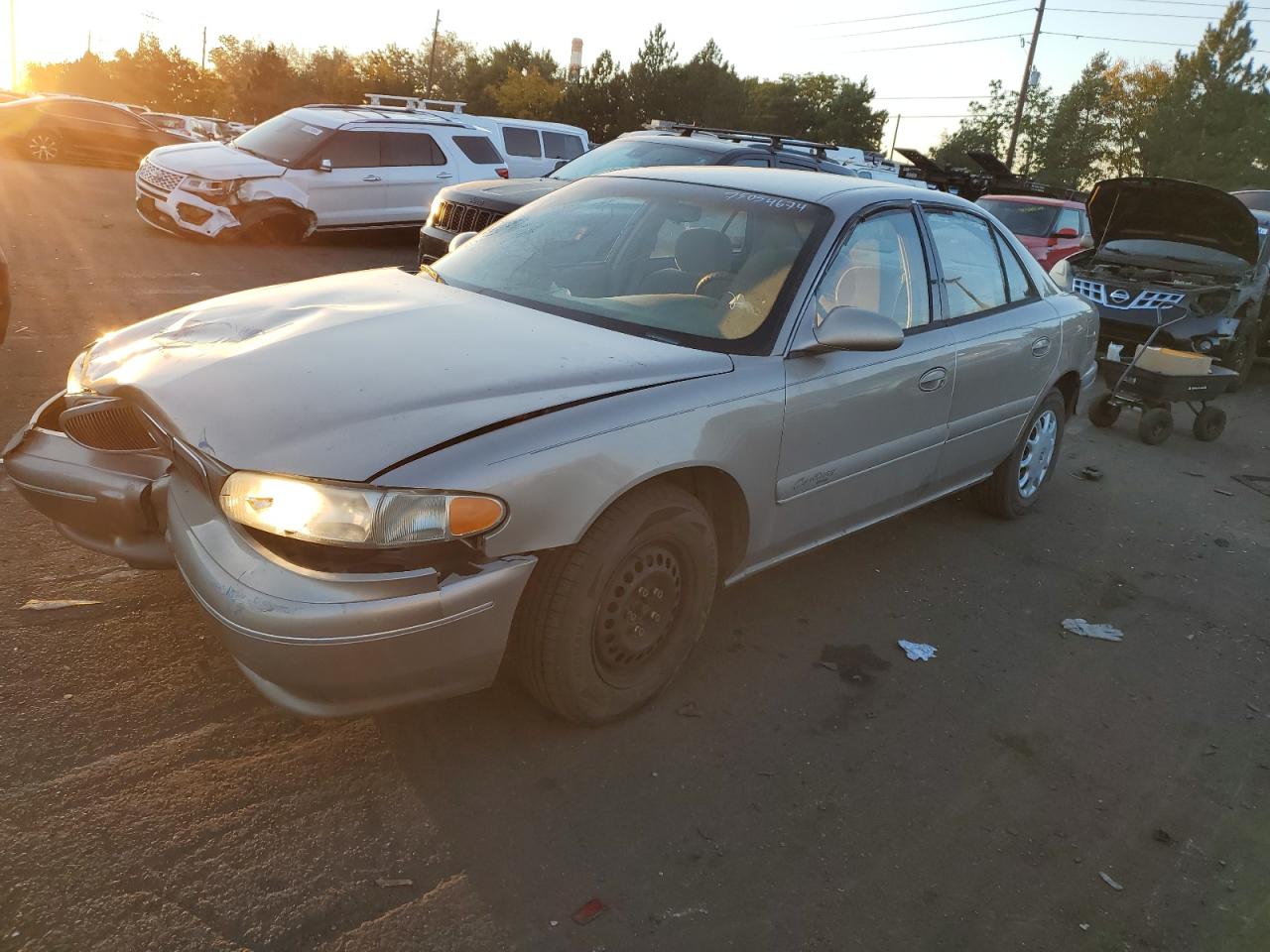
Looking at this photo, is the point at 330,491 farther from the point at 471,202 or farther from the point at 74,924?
the point at 471,202

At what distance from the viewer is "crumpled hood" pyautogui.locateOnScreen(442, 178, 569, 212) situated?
8258mm

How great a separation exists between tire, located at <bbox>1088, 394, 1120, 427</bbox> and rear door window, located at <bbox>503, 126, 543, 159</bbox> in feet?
35.8

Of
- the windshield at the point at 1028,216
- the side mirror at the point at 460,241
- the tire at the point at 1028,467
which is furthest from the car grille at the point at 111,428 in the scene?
the windshield at the point at 1028,216

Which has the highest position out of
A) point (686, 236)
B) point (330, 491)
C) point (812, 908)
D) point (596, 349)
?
point (686, 236)

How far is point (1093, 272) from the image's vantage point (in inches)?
376

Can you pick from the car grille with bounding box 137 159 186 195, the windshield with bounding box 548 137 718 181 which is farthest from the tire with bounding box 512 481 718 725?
the car grille with bounding box 137 159 186 195

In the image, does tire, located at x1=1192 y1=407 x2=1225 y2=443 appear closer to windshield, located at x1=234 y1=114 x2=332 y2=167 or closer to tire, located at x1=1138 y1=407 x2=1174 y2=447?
tire, located at x1=1138 y1=407 x2=1174 y2=447

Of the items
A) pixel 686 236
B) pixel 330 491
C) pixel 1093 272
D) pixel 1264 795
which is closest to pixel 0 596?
pixel 330 491

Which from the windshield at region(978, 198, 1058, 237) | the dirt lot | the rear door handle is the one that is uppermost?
the windshield at region(978, 198, 1058, 237)

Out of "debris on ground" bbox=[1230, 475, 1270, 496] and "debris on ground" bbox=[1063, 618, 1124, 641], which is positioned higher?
"debris on ground" bbox=[1230, 475, 1270, 496]

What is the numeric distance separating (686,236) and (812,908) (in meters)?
2.45

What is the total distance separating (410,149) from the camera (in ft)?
41.4

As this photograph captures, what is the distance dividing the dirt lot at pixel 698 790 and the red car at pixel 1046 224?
1017 centimetres

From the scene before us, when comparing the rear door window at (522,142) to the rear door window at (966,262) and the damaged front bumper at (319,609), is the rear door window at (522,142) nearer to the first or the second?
the rear door window at (966,262)
